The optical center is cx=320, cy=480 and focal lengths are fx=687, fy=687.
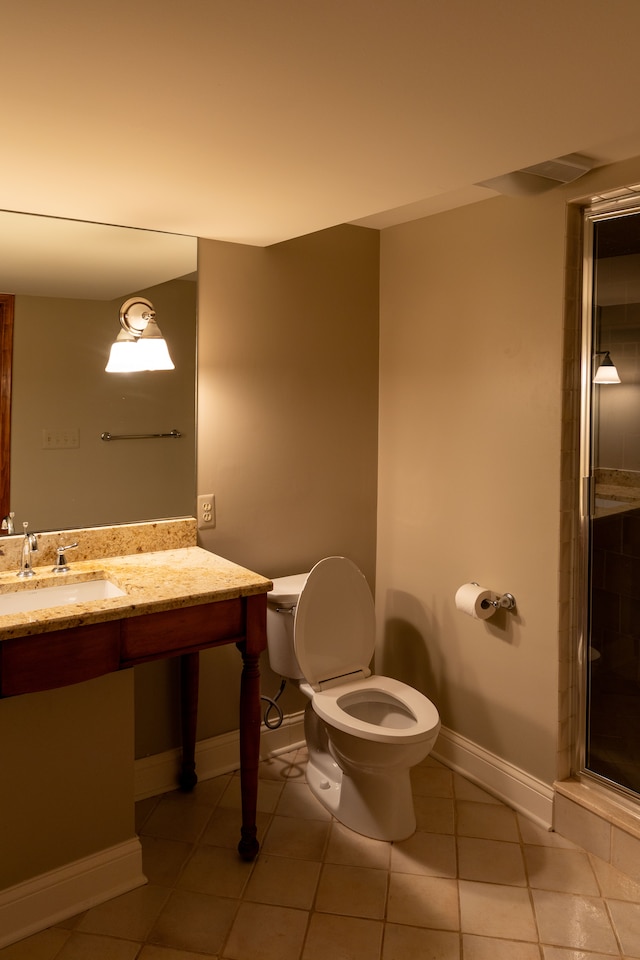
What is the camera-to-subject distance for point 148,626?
195 centimetres

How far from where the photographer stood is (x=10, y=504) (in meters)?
2.26

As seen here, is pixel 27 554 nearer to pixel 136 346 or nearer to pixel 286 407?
pixel 136 346

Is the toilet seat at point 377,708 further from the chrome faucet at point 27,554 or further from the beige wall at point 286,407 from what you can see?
the chrome faucet at point 27,554

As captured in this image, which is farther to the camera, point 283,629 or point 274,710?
point 274,710

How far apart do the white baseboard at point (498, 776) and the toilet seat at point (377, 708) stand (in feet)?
1.44

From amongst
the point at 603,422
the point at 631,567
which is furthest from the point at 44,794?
the point at 603,422

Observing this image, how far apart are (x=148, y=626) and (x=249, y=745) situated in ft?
1.90

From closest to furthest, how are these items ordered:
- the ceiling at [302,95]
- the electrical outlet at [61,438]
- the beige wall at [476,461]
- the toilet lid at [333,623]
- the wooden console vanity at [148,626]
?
the ceiling at [302,95]
the wooden console vanity at [148,626]
the electrical outlet at [61,438]
the beige wall at [476,461]
the toilet lid at [333,623]

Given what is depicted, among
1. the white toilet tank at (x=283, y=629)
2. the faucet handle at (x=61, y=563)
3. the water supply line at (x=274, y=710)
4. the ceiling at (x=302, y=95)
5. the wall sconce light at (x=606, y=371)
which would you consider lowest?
the water supply line at (x=274, y=710)

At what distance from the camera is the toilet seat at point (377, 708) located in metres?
2.26

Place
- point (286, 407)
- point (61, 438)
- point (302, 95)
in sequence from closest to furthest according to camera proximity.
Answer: point (302, 95) → point (61, 438) → point (286, 407)

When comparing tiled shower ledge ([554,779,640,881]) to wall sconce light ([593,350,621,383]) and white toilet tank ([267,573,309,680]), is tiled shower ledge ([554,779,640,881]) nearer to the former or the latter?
white toilet tank ([267,573,309,680])

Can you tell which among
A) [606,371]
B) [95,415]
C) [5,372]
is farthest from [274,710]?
[606,371]

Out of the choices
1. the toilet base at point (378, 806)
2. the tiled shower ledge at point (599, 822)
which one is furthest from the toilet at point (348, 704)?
the tiled shower ledge at point (599, 822)
